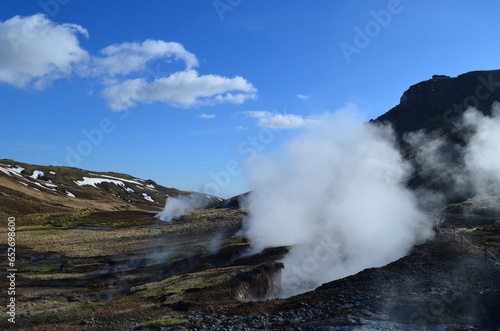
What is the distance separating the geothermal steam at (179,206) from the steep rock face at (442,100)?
79.6 m

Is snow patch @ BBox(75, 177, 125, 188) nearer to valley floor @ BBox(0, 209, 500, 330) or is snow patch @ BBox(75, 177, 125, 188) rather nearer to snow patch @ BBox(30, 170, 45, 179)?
snow patch @ BBox(30, 170, 45, 179)

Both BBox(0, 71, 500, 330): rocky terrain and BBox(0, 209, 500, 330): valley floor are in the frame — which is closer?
BBox(0, 209, 500, 330): valley floor

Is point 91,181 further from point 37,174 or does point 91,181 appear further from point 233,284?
point 233,284

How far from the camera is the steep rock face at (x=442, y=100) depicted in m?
110

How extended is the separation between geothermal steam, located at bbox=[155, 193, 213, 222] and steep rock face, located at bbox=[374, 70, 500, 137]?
79.6m

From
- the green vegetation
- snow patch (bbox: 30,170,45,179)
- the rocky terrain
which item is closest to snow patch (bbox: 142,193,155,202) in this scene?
snow patch (bbox: 30,170,45,179)

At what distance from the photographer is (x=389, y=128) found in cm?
13225

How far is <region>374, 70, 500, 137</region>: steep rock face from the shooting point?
11009 cm

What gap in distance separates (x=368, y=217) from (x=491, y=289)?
999 inches

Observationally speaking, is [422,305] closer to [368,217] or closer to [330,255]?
[330,255]

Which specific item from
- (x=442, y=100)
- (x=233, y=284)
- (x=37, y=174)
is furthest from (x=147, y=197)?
(x=233, y=284)

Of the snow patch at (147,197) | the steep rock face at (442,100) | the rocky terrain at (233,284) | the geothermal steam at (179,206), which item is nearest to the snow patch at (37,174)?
the snow patch at (147,197)

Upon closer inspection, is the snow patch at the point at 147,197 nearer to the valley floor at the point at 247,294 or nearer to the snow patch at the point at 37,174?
the snow patch at the point at 37,174

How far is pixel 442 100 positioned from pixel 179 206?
99096mm
